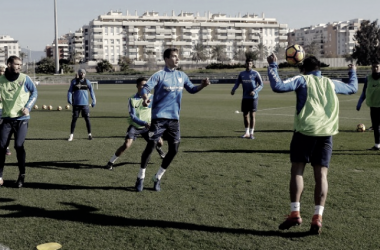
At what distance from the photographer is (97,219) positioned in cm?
589

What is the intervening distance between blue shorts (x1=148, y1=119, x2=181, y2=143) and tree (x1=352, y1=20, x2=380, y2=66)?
106 m

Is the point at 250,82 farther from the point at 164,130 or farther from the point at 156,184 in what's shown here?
the point at 156,184

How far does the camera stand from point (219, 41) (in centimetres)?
17988

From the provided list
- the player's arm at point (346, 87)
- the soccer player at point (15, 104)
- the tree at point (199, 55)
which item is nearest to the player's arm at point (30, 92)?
the soccer player at point (15, 104)

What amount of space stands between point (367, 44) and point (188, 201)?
361 feet

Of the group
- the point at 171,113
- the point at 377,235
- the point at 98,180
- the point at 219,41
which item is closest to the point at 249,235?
the point at 377,235

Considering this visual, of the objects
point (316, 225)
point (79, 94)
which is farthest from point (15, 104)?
point (79, 94)

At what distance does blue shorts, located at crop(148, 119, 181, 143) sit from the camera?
7172 millimetres

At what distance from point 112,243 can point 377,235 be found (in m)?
2.94

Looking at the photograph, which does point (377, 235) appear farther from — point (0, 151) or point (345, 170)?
point (0, 151)

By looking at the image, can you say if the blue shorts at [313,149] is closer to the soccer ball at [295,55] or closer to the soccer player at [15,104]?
the soccer ball at [295,55]

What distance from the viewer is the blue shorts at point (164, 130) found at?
717cm

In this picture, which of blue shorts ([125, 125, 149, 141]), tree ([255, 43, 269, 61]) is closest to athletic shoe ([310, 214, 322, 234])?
blue shorts ([125, 125, 149, 141])

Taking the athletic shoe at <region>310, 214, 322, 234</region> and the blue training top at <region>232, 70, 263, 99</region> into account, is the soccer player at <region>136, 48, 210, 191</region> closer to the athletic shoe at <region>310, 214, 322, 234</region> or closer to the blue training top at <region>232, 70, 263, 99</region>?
the athletic shoe at <region>310, 214, 322, 234</region>
